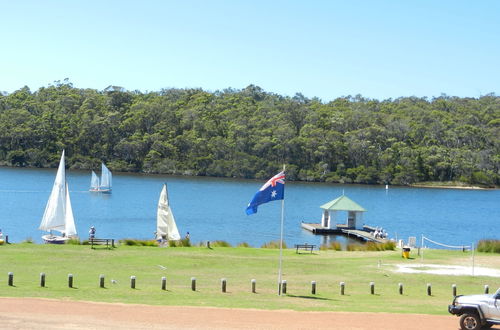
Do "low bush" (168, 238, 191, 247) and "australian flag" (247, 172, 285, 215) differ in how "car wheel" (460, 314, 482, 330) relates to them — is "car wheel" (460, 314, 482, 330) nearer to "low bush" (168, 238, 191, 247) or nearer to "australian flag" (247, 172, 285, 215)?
"australian flag" (247, 172, 285, 215)

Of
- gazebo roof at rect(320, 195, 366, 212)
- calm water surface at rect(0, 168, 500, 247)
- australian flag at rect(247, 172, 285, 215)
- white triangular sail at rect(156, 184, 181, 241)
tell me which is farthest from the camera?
calm water surface at rect(0, 168, 500, 247)

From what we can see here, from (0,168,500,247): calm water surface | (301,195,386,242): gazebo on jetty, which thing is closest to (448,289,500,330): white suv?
(0,168,500,247): calm water surface

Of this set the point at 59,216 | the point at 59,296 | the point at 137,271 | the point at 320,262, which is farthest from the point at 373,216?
the point at 59,296

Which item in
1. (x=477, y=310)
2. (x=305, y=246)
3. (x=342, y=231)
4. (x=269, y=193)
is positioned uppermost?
(x=269, y=193)

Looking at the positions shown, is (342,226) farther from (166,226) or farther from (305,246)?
(305,246)

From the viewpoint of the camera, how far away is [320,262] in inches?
1619

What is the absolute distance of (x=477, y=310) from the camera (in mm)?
22031

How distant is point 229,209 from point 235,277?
72356 millimetres

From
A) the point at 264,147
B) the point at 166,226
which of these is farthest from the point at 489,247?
the point at 264,147

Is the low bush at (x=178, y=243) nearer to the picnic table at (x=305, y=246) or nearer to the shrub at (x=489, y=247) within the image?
the picnic table at (x=305, y=246)

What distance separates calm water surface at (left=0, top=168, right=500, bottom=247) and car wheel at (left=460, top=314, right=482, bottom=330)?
46.8m

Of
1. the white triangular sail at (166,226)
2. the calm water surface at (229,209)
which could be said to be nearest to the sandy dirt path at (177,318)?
the white triangular sail at (166,226)

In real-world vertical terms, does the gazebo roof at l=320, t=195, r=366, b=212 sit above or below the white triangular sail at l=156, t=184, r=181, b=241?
above

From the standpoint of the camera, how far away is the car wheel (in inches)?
872
